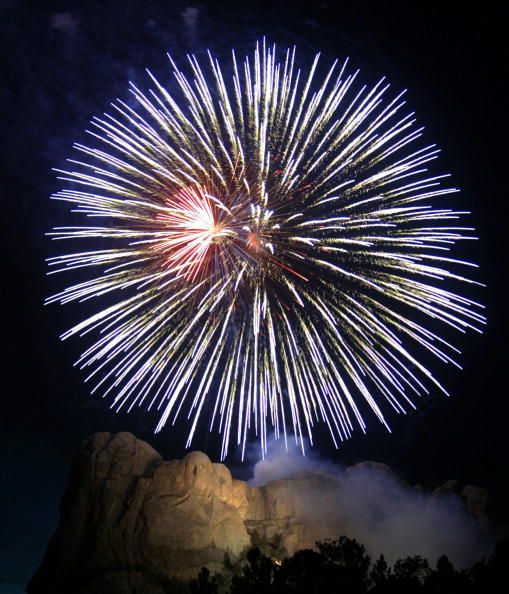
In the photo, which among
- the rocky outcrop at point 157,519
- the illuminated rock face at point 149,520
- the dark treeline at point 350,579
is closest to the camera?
the dark treeline at point 350,579

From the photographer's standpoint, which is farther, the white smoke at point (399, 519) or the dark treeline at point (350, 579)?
the white smoke at point (399, 519)

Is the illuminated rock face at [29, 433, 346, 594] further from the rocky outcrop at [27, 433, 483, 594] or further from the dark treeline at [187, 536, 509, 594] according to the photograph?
the dark treeline at [187, 536, 509, 594]

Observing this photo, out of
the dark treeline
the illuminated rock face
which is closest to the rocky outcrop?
the illuminated rock face

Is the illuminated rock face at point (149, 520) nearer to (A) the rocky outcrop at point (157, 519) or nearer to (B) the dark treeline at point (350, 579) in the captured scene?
(A) the rocky outcrop at point (157, 519)

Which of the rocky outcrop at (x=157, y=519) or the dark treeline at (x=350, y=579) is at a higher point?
the rocky outcrop at (x=157, y=519)

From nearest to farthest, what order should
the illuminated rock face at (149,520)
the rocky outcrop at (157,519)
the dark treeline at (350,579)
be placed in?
the dark treeline at (350,579) < the rocky outcrop at (157,519) < the illuminated rock face at (149,520)

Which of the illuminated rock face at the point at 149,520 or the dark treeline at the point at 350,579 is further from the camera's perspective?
the illuminated rock face at the point at 149,520

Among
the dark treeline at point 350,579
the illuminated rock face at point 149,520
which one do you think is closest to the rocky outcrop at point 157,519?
the illuminated rock face at point 149,520

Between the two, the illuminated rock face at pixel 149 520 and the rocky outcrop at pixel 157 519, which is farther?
the illuminated rock face at pixel 149 520

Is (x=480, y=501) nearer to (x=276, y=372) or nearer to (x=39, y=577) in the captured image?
(x=276, y=372)

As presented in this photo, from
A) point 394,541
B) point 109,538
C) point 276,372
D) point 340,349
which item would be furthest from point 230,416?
Answer: point 394,541
